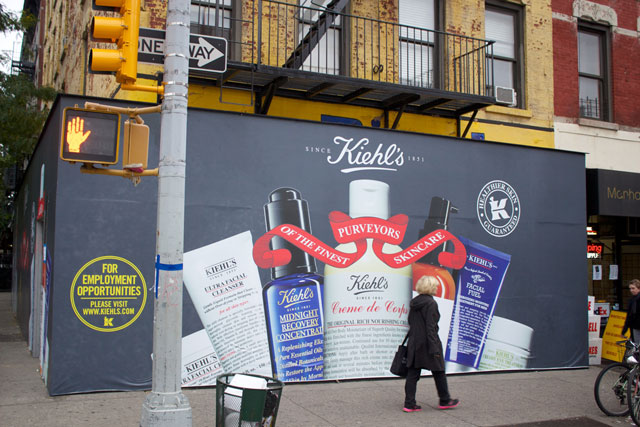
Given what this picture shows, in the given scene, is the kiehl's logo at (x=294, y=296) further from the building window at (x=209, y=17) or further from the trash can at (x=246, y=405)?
the building window at (x=209, y=17)

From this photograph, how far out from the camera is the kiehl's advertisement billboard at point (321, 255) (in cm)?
828

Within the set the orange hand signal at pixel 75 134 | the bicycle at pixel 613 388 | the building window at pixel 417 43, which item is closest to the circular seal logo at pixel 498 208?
the building window at pixel 417 43

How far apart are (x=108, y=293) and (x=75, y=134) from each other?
3.33m

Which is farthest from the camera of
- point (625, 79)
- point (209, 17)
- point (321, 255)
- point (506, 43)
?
point (625, 79)

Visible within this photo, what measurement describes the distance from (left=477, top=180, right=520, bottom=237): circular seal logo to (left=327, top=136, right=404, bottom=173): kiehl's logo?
1725 millimetres

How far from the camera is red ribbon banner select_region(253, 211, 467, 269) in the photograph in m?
9.26

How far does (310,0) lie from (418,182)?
3920 millimetres

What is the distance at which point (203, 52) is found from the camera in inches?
313

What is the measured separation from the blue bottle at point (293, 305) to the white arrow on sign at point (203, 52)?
7.34ft

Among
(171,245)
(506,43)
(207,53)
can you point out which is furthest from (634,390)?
(506,43)

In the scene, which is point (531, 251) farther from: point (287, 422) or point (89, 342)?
point (89, 342)

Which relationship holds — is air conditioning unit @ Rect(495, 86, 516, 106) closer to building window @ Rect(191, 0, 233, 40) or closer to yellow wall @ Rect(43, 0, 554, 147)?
yellow wall @ Rect(43, 0, 554, 147)

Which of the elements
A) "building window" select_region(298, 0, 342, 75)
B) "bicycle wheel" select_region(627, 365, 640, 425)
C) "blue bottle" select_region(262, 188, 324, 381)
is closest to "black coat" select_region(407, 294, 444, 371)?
"blue bottle" select_region(262, 188, 324, 381)

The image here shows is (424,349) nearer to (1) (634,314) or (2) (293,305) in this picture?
(2) (293,305)
